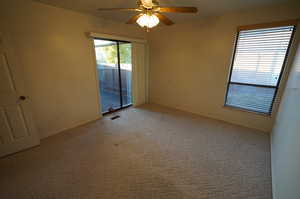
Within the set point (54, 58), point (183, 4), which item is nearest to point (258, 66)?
point (183, 4)

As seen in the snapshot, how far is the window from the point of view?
94.0 inches

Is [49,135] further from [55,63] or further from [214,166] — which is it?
[214,166]

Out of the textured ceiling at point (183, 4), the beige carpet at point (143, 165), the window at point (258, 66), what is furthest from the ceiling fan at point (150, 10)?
the beige carpet at point (143, 165)

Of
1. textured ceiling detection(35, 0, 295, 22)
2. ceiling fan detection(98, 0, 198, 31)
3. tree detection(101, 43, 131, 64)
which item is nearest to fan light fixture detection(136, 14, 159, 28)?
ceiling fan detection(98, 0, 198, 31)

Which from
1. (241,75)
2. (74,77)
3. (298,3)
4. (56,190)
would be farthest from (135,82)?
(298,3)

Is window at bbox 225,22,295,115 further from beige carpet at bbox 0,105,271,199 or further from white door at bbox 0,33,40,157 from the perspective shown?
white door at bbox 0,33,40,157

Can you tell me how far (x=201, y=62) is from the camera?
10.8 feet

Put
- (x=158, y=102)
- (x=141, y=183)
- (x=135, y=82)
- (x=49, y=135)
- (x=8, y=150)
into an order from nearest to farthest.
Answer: (x=141, y=183)
(x=8, y=150)
(x=49, y=135)
(x=135, y=82)
(x=158, y=102)

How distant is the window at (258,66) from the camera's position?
239 cm

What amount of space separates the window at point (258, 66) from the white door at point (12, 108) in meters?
4.08

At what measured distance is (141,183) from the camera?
1.61 metres

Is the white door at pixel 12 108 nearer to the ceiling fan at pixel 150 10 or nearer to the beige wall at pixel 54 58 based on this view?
the beige wall at pixel 54 58

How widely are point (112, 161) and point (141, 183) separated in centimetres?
59

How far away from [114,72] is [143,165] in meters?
2.97
